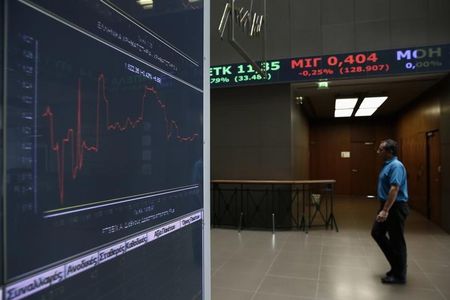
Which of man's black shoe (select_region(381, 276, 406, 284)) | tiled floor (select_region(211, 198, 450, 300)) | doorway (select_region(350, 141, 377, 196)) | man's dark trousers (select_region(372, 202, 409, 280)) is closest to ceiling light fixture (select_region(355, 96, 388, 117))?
doorway (select_region(350, 141, 377, 196))

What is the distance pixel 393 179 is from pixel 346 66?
9.36 ft

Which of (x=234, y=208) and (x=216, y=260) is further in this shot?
(x=234, y=208)

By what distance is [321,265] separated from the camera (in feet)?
14.5

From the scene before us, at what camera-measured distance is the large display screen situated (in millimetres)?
776

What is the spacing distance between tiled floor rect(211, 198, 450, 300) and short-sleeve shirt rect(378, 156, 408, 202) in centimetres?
95

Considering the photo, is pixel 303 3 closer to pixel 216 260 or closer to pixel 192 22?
pixel 216 260

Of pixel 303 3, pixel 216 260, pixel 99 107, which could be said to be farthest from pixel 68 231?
pixel 303 3

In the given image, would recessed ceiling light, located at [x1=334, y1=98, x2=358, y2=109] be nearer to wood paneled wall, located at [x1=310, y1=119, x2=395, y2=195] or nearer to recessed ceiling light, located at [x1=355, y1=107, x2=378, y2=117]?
recessed ceiling light, located at [x1=355, y1=107, x2=378, y2=117]

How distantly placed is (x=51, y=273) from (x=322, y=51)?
21.0 feet

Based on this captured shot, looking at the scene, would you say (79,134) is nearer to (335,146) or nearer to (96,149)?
(96,149)

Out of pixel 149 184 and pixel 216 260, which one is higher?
pixel 149 184

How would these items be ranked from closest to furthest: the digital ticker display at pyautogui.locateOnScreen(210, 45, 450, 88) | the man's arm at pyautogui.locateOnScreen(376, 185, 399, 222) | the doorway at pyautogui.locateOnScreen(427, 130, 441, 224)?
1. the man's arm at pyautogui.locateOnScreen(376, 185, 399, 222)
2. the digital ticker display at pyautogui.locateOnScreen(210, 45, 450, 88)
3. the doorway at pyautogui.locateOnScreen(427, 130, 441, 224)

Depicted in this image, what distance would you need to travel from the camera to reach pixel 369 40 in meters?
6.25

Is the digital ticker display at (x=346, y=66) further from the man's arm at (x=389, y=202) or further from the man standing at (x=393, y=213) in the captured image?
the man's arm at (x=389, y=202)
